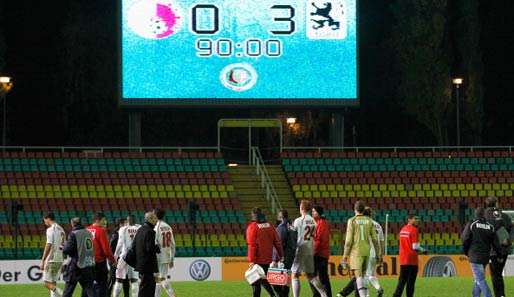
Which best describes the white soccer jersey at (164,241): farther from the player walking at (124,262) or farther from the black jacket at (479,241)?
the black jacket at (479,241)

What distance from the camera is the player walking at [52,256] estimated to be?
986 inches

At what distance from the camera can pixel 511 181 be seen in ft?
167

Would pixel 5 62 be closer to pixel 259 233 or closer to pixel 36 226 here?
pixel 36 226

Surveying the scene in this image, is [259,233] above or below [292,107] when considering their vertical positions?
below

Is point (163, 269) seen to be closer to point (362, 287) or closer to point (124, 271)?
point (124, 271)

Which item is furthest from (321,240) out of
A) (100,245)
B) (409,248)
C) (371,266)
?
(100,245)

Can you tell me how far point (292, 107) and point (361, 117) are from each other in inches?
600

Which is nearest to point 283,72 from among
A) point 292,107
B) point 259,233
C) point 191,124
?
point 292,107

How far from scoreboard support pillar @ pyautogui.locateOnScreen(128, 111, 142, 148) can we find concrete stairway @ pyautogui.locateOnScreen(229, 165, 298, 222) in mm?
4566

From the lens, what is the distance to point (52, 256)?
25.2 m

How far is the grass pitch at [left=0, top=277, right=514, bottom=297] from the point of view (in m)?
29.8

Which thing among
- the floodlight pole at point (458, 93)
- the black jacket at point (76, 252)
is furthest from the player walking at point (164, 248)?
the floodlight pole at point (458, 93)

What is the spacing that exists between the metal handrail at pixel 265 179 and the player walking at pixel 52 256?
75.9 feet

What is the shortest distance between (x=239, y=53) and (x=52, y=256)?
21686mm
